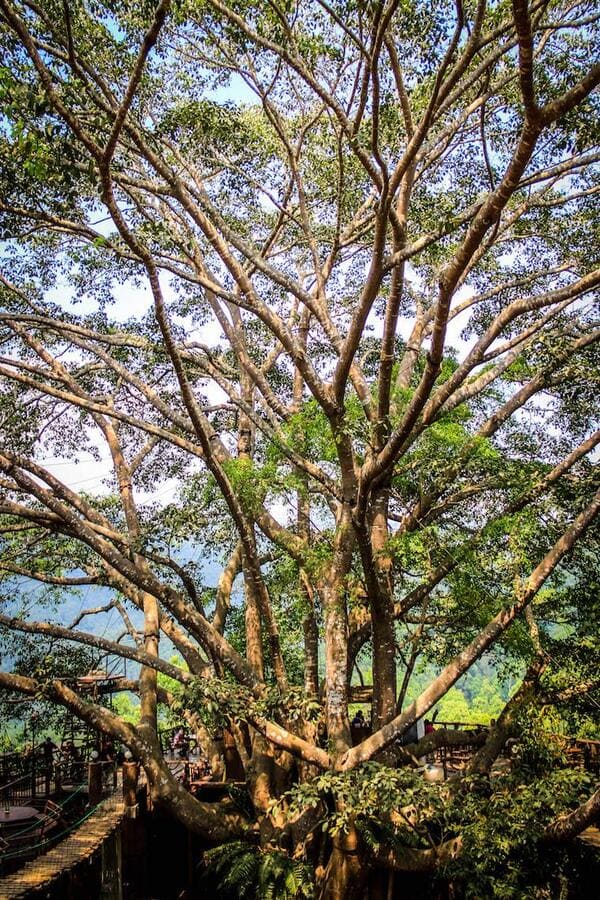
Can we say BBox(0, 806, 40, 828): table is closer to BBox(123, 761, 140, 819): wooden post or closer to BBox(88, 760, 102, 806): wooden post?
BBox(88, 760, 102, 806): wooden post

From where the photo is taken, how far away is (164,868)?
9.14 meters

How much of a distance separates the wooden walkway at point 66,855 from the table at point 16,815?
73 cm

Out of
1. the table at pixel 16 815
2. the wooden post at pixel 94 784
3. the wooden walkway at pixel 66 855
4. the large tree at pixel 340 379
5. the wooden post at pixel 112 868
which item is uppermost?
the large tree at pixel 340 379

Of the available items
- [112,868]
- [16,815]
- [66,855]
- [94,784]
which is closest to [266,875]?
[66,855]

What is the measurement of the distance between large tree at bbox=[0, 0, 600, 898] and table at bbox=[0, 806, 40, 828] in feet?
5.83

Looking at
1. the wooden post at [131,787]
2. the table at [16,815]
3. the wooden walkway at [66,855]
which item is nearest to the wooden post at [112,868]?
the wooden walkway at [66,855]

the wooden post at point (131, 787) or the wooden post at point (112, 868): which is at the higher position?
the wooden post at point (131, 787)

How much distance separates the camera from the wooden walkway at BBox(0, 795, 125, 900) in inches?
223

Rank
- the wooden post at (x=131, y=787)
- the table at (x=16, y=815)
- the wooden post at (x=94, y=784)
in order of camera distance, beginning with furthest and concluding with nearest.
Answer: the wooden post at (x=94, y=784) < the wooden post at (x=131, y=787) < the table at (x=16, y=815)

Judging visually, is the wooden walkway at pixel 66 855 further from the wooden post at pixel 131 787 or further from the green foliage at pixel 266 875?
the green foliage at pixel 266 875

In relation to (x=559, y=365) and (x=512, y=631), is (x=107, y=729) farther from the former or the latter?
(x=559, y=365)

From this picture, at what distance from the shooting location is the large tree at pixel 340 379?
217 inches

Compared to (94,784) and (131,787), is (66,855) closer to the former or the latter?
(131,787)

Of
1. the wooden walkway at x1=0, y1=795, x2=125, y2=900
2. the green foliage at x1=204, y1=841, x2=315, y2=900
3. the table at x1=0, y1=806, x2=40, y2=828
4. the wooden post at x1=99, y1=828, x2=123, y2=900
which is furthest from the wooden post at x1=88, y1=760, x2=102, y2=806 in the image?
the green foliage at x1=204, y1=841, x2=315, y2=900
